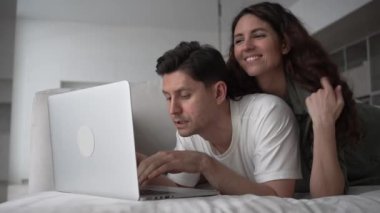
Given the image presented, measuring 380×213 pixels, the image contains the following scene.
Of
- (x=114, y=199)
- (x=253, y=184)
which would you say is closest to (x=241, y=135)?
(x=253, y=184)

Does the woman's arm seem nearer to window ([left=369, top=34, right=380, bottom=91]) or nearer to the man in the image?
the man

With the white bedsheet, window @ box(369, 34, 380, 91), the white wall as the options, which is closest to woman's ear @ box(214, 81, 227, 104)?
the white bedsheet

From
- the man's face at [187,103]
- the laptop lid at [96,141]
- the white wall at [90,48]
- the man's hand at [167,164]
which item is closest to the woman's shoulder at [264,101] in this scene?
the man's face at [187,103]

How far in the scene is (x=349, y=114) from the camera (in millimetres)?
930

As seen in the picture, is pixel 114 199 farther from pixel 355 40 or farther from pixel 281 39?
pixel 355 40

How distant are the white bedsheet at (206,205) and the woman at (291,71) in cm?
30

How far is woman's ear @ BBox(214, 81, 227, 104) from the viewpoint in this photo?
0.94 m

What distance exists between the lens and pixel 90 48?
289 centimetres

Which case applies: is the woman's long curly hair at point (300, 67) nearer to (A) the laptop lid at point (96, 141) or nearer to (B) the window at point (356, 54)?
(A) the laptop lid at point (96, 141)

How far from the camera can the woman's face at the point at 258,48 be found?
0.98 metres

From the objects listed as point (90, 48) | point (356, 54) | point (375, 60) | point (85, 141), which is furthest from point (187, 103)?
point (356, 54)

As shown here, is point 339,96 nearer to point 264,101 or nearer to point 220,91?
point 264,101

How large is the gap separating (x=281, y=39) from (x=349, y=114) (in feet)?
0.88

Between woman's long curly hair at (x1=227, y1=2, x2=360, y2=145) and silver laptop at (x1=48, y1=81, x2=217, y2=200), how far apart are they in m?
0.41
